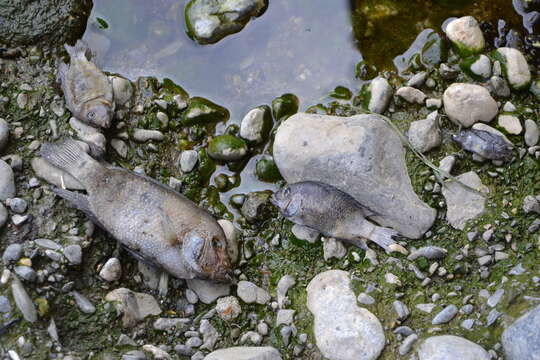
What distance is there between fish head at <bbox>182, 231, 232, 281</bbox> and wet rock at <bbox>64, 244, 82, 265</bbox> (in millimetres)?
899

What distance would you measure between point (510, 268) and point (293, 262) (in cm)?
180

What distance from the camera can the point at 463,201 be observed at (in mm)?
4652

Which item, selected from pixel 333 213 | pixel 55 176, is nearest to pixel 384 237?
pixel 333 213

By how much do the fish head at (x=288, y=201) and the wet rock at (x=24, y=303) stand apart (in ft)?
6.99

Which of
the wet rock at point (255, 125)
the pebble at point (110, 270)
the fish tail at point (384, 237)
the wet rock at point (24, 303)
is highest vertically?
the wet rock at point (255, 125)

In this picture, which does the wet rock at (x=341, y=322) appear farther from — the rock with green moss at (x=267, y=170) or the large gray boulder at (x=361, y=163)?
the rock with green moss at (x=267, y=170)

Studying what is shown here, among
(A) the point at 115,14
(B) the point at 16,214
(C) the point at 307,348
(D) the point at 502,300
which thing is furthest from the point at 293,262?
(A) the point at 115,14

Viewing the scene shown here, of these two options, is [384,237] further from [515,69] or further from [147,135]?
[147,135]

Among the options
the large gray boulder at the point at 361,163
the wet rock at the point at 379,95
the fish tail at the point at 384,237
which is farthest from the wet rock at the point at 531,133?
the fish tail at the point at 384,237

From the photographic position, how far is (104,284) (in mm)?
4711

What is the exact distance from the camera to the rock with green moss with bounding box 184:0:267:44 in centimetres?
508

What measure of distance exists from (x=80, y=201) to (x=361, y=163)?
241cm

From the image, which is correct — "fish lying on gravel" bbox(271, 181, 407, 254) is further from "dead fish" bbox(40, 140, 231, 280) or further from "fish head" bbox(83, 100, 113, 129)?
"fish head" bbox(83, 100, 113, 129)

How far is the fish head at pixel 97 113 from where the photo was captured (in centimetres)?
489
